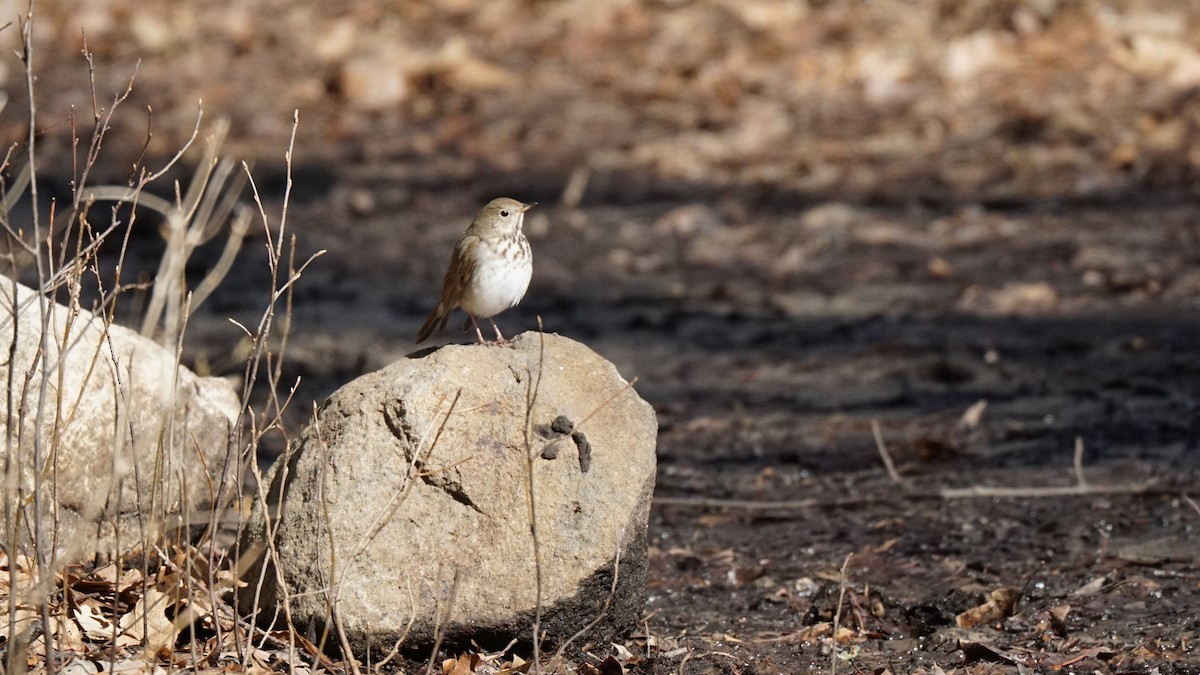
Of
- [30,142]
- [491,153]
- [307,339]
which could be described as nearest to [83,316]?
[30,142]

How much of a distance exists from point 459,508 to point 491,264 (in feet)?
3.47

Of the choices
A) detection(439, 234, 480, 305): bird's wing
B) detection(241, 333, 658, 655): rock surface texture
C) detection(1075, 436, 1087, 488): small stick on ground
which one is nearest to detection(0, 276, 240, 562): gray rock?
detection(241, 333, 658, 655): rock surface texture

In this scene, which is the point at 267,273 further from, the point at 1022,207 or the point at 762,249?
the point at 1022,207

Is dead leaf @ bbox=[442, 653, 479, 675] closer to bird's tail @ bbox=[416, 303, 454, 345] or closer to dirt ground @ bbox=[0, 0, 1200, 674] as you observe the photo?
dirt ground @ bbox=[0, 0, 1200, 674]

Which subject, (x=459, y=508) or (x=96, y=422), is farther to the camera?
(x=96, y=422)

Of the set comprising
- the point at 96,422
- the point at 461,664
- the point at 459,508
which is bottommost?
the point at 461,664

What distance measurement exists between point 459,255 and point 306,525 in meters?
1.27

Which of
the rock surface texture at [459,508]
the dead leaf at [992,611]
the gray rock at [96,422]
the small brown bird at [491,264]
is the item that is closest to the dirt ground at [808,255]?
the dead leaf at [992,611]

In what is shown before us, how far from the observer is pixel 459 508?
418cm

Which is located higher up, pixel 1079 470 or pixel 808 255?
pixel 808 255

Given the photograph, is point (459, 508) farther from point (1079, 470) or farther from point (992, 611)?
point (1079, 470)

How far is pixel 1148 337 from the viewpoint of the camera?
7.72 meters

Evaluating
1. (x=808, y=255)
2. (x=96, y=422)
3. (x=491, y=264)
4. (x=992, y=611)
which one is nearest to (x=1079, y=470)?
(x=992, y=611)

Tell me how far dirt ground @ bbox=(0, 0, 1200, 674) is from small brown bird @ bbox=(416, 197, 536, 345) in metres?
1.19
